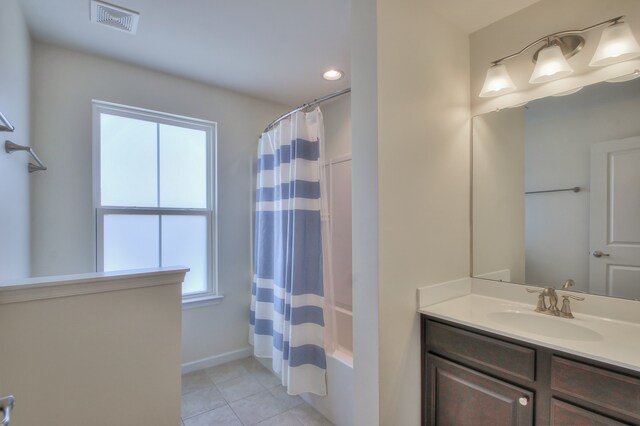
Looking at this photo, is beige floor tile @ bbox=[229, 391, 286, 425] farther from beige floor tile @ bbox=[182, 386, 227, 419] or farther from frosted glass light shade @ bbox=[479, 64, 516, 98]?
frosted glass light shade @ bbox=[479, 64, 516, 98]

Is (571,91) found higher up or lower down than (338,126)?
lower down

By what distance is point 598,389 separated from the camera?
999 mm

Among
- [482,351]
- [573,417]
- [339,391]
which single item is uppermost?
[482,351]

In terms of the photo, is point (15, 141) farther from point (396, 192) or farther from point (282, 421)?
point (282, 421)

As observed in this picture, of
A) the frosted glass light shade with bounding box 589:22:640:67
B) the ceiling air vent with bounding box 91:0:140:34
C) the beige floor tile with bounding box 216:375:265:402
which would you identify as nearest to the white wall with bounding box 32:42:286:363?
the beige floor tile with bounding box 216:375:265:402

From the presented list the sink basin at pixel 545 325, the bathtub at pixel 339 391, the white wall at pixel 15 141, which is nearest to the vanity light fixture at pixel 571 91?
the sink basin at pixel 545 325

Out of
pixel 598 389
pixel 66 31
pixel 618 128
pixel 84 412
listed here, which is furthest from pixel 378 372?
pixel 66 31

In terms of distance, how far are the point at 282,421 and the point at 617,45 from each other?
264 centimetres

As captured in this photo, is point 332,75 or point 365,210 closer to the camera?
point 365,210

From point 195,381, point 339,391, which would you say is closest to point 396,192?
point 339,391

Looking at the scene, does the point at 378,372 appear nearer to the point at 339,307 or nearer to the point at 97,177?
the point at 339,307

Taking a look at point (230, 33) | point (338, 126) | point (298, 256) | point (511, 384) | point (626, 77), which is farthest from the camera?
point (338, 126)

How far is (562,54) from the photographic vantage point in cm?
144

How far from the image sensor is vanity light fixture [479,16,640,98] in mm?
1259
